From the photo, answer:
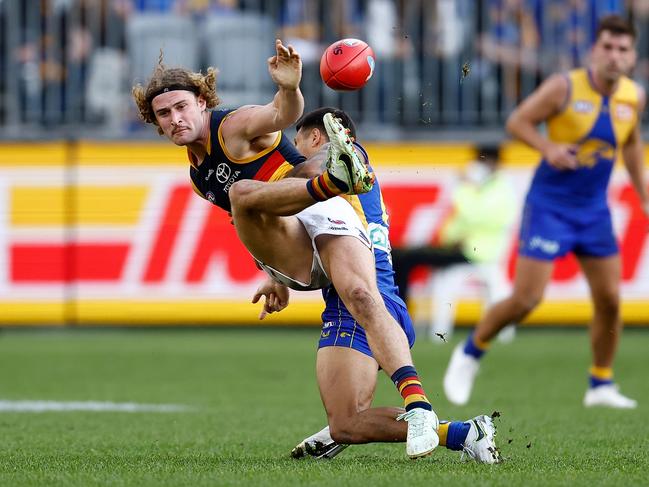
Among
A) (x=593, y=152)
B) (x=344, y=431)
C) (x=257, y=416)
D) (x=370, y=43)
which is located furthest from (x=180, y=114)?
(x=370, y=43)

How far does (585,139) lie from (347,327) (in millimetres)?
3942

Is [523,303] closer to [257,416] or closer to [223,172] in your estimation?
[257,416]

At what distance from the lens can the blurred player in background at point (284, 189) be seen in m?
5.80

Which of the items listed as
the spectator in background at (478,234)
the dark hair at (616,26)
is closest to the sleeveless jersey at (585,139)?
the dark hair at (616,26)

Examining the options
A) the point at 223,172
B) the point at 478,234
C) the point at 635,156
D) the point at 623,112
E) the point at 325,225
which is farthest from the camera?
the point at 478,234

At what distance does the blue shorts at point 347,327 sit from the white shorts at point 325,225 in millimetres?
148

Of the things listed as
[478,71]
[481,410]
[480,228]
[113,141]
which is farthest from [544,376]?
[113,141]

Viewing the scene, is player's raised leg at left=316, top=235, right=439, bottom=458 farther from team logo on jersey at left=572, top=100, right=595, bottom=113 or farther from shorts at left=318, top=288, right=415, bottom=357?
team logo on jersey at left=572, top=100, right=595, bottom=113

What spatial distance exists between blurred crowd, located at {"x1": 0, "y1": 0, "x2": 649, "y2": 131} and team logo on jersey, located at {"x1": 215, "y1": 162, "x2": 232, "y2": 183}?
954 centimetres

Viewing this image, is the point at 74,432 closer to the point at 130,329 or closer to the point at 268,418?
the point at 268,418

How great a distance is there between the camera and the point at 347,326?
21.4ft

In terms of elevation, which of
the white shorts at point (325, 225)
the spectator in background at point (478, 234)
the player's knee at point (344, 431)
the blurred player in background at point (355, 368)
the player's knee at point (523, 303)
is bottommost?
the spectator in background at point (478, 234)

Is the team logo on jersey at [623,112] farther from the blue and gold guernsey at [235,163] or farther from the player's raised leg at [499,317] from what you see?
the blue and gold guernsey at [235,163]

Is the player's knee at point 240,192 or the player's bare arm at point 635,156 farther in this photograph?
the player's bare arm at point 635,156
